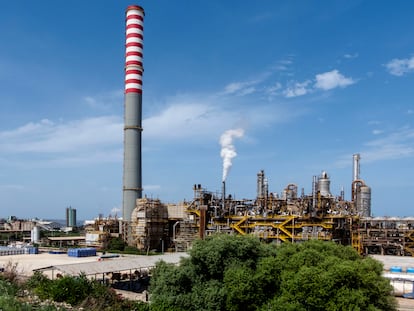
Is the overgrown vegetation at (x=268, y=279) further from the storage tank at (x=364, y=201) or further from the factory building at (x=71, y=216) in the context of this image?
the factory building at (x=71, y=216)

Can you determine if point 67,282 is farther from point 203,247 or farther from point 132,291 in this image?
point 132,291

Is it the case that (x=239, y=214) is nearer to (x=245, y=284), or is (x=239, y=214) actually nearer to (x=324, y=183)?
(x=324, y=183)

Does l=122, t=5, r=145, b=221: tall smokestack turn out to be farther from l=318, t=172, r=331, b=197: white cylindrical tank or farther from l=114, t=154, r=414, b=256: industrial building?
l=318, t=172, r=331, b=197: white cylindrical tank

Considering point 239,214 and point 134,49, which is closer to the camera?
point 239,214

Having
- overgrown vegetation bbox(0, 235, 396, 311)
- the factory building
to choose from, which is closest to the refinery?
overgrown vegetation bbox(0, 235, 396, 311)

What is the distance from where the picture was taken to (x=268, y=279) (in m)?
22.1

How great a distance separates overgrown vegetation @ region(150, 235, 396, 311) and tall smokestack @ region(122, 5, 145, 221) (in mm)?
31853

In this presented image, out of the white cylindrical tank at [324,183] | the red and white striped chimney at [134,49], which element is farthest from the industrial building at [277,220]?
the red and white striped chimney at [134,49]

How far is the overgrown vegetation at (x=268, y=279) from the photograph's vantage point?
19.4m

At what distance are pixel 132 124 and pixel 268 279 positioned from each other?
38776 mm

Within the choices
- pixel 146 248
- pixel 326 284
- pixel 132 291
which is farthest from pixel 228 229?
pixel 326 284

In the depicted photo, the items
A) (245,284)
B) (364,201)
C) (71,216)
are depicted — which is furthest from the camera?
(71,216)

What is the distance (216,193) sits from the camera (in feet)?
178

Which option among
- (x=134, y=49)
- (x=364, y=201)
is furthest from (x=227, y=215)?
(x=134, y=49)
